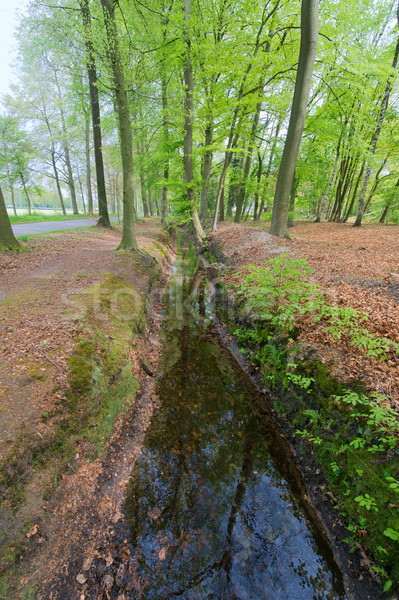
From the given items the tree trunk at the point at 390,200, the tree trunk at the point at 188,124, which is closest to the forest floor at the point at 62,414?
the tree trunk at the point at 188,124

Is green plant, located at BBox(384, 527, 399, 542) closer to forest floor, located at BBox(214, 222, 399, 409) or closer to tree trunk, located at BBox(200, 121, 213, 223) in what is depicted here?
forest floor, located at BBox(214, 222, 399, 409)

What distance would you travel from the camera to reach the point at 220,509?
10.1 feet

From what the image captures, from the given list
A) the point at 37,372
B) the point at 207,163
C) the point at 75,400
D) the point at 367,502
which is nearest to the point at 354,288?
the point at 367,502

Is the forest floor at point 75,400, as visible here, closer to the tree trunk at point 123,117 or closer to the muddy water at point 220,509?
the muddy water at point 220,509

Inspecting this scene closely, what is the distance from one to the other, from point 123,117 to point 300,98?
5.95 m

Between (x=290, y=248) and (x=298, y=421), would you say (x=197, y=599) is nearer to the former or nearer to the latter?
(x=298, y=421)

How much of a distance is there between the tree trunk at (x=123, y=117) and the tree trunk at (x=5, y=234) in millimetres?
3525

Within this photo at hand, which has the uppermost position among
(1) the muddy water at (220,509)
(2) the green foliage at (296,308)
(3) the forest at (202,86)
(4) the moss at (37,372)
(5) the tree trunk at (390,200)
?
(3) the forest at (202,86)

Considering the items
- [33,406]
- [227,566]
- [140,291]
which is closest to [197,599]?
[227,566]

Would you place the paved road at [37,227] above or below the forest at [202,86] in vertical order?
below

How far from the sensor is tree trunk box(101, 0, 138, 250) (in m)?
7.02

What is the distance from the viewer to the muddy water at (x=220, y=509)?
2.49 m

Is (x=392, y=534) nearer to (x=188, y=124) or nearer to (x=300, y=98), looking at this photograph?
(x=300, y=98)

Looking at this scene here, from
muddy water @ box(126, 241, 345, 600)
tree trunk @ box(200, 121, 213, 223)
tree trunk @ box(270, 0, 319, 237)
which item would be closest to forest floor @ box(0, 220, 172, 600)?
muddy water @ box(126, 241, 345, 600)
